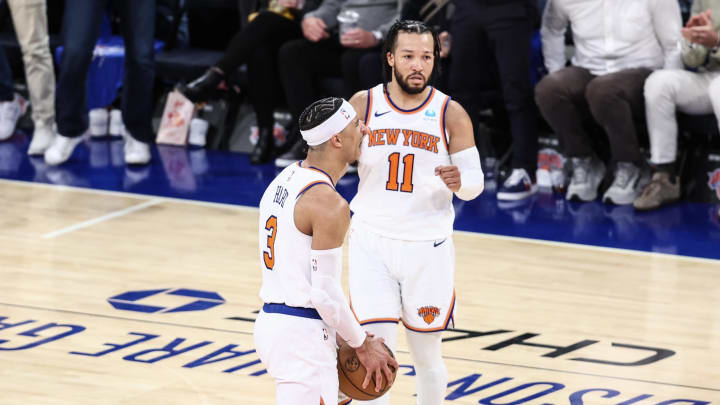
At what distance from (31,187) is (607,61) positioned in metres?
4.38

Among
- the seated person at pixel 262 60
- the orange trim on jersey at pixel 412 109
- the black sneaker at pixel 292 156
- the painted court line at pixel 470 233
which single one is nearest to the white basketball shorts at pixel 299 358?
the orange trim on jersey at pixel 412 109

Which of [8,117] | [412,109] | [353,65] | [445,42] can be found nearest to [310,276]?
[412,109]

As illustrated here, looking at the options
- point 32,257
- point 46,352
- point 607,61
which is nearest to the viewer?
point 46,352

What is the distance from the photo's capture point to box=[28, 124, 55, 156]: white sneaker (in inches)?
394

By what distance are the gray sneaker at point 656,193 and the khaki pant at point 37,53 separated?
16.1 ft

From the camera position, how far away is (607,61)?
28.1 feet

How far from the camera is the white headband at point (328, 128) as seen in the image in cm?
372

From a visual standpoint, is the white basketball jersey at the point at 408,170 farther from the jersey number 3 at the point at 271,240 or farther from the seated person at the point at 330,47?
the seated person at the point at 330,47

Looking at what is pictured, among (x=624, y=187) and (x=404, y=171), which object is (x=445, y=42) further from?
(x=404, y=171)

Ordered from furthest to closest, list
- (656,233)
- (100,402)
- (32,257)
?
(656,233) < (32,257) < (100,402)

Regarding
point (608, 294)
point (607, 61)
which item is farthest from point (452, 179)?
point (607, 61)

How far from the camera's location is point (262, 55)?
970 centimetres

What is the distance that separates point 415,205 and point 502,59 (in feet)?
14.6

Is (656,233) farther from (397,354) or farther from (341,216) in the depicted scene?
(341,216)
